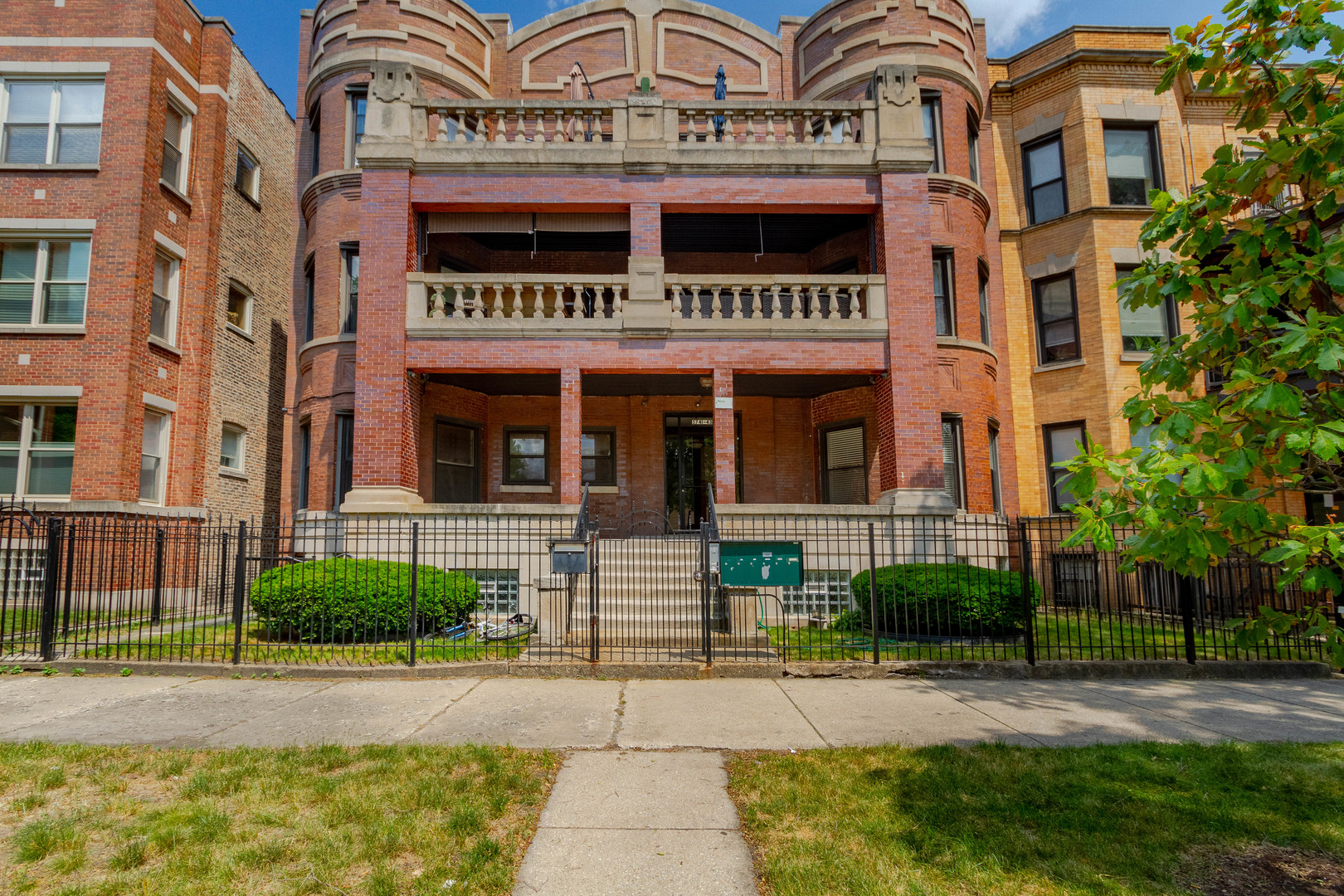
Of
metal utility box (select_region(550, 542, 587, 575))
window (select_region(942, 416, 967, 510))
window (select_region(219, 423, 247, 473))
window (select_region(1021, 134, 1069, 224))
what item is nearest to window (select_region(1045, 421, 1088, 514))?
window (select_region(942, 416, 967, 510))

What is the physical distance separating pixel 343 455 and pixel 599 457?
19.9 ft

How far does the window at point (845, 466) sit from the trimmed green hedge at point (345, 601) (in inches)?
385

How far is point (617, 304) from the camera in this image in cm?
1466

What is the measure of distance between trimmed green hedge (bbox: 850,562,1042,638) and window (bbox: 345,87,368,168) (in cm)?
1560

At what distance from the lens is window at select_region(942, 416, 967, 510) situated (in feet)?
53.0

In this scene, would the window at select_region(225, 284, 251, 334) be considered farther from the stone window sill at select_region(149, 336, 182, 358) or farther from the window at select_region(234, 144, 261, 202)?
the window at select_region(234, 144, 261, 202)

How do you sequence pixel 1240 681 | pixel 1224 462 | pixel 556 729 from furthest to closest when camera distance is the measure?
1. pixel 1240 681
2. pixel 556 729
3. pixel 1224 462

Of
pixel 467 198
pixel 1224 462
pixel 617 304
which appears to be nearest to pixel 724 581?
pixel 1224 462

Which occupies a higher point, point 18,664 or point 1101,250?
point 1101,250

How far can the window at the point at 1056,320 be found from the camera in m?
18.0

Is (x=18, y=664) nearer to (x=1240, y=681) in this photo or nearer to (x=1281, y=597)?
A: (x=1240, y=681)

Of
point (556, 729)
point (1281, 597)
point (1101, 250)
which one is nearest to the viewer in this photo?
point (556, 729)

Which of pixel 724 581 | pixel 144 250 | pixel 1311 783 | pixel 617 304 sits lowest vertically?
pixel 1311 783

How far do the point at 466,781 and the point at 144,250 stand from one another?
16.6 metres
